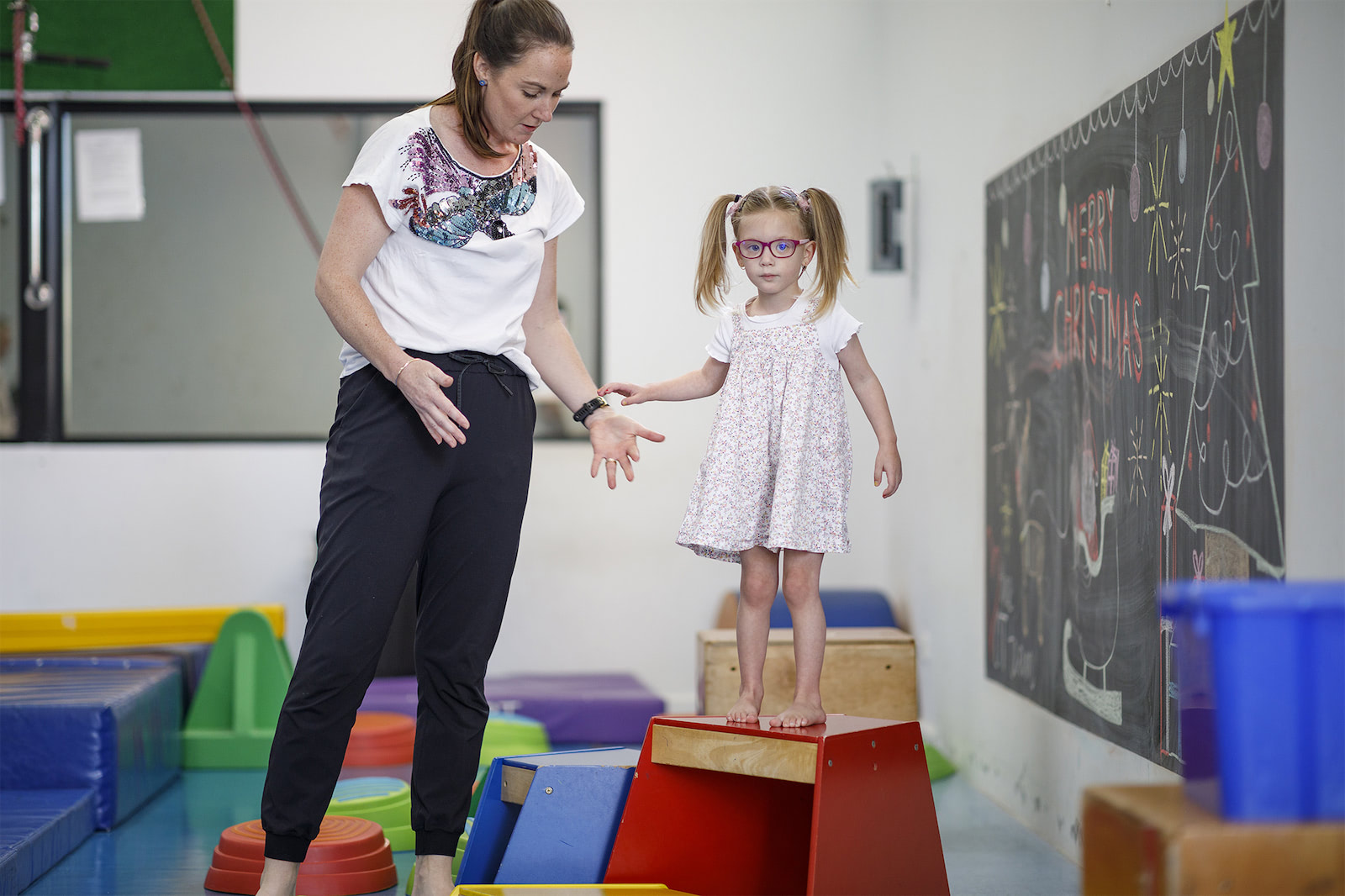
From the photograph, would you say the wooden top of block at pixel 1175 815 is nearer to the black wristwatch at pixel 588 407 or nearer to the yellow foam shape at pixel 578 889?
the yellow foam shape at pixel 578 889

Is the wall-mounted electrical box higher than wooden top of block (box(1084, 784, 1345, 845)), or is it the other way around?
the wall-mounted electrical box

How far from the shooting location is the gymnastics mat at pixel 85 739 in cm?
252

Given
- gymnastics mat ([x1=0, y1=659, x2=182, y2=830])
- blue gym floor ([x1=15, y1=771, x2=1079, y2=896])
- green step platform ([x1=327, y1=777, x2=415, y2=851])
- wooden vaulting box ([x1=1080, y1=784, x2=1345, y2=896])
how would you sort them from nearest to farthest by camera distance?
1. wooden vaulting box ([x1=1080, y1=784, x2=1345, y2=896])
2. blue gym floor ([x1=15, y1=771, x2=1079, y2=896])
3. green step platform ([x1=327, y1=777, x2=415, y2=851])
4. gymnastics mat ([x1=0, y1=659, x2=182, y2=830])

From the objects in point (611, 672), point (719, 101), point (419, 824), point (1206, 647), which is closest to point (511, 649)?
point (611, 672)

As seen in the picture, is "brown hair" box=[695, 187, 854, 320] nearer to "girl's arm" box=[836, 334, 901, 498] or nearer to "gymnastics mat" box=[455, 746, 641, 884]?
"girl's arm" box=[836, 334, 901, 498]

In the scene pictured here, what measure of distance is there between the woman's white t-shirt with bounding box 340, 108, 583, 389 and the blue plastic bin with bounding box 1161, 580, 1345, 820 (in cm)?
105

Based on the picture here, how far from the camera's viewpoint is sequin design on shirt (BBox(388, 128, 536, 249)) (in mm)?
1677

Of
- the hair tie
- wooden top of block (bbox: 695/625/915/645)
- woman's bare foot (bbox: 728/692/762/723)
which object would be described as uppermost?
the hair tie

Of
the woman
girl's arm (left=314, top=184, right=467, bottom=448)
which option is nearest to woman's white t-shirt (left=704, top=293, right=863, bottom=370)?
the woman

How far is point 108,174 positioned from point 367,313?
2940 millimetres

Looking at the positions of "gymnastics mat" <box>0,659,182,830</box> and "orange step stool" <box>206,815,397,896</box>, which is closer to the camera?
"orange step stool" <box>206,815,397,896</box>

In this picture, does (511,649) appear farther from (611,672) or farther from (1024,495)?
(1024,495)

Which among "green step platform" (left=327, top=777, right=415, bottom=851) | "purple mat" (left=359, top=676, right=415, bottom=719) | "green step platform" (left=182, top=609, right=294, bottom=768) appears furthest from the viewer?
"purple mat" (left=359, top=676, right=415, bottom=719)

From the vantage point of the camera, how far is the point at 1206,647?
1033 millimetres
